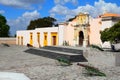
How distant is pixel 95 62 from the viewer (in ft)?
58.8

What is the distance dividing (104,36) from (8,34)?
1882 inches

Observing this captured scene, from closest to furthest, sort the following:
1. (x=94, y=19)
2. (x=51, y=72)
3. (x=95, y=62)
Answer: (x=51, y=72) < (x=95, y=62) < (x=94, y=19)

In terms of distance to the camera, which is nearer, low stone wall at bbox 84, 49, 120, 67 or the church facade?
low stone wall at bbox 84, 49, 120, 67

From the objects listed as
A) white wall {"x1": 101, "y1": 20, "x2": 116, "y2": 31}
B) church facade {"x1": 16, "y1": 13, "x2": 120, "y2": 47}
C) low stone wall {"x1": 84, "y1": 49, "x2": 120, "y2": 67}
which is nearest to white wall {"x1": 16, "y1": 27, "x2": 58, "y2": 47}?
church facade {"x1": 16, "y1": 13, "x2": 120, "y2": 47}

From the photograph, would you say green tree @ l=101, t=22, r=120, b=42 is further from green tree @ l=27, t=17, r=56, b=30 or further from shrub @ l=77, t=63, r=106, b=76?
green tree @ l=27, t=17, r=56, b=30

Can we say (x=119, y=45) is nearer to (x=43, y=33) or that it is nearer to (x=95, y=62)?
(x=95, y=62)

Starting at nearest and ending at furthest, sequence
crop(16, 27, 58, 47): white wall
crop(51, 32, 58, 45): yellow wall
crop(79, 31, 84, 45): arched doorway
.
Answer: crop(79, 31, 84, 45): arched doorway < crop(51, 32, 58, 45): yellow wall < crop(16, 27, 58, 47): white wall

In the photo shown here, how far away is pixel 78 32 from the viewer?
29766mm

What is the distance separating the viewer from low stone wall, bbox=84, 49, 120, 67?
16438 mm

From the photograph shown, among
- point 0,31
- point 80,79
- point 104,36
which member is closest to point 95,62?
point 104,36

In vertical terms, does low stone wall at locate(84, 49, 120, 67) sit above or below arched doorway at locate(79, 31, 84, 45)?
below

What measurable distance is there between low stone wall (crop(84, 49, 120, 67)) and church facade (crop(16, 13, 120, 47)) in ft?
21.5

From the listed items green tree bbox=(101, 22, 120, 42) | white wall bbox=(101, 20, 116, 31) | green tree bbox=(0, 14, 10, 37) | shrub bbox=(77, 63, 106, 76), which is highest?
green tree bbox=(0, 14, 10, 37)

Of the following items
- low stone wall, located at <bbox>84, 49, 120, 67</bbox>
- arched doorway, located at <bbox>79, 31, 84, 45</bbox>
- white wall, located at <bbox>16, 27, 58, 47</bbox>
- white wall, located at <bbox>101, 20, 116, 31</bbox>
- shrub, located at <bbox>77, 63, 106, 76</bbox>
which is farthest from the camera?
white wall, located at <bbox>16, 27, 58, 47</bbox>
